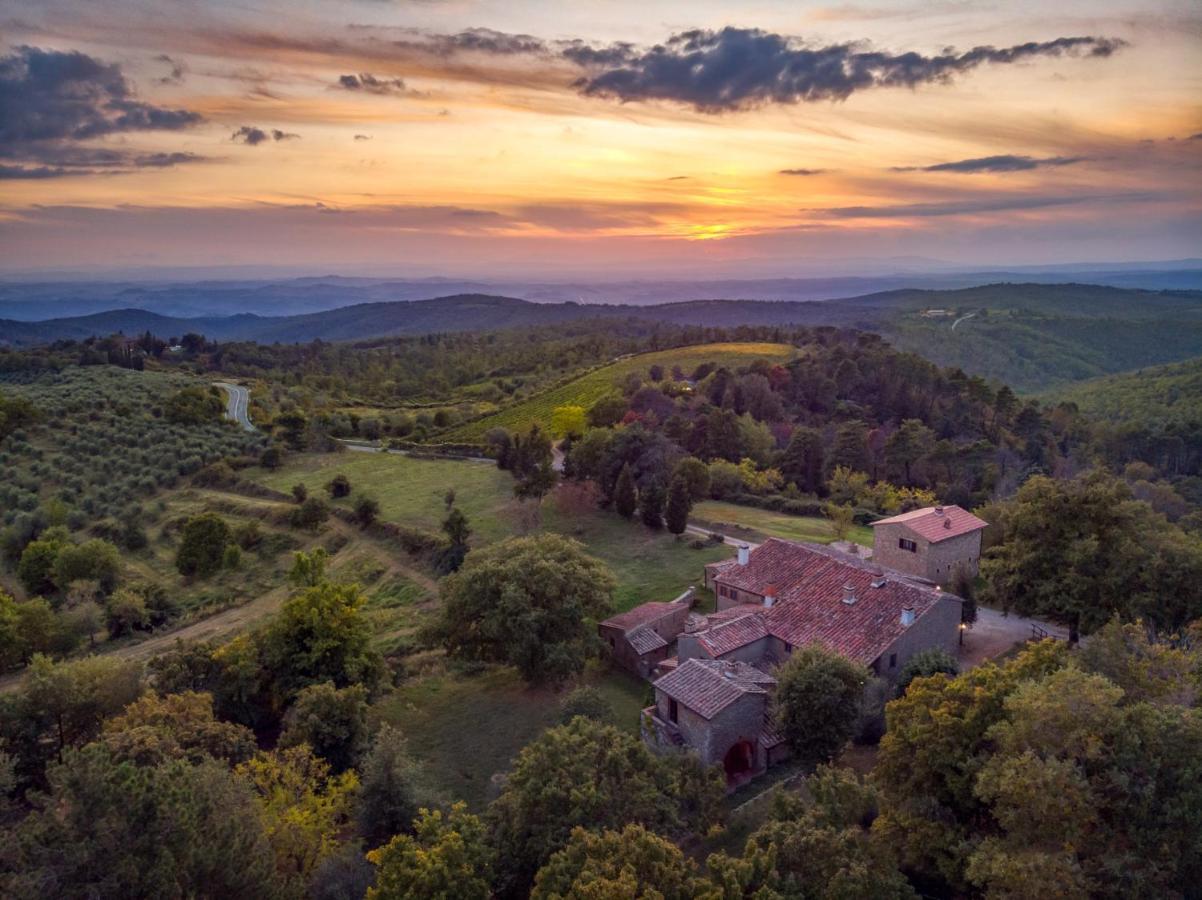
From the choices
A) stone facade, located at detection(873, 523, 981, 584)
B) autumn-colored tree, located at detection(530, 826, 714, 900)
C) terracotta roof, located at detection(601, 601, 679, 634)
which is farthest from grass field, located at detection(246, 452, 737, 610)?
autumn-colored tree, located at detection(530, 826, 714, 900)

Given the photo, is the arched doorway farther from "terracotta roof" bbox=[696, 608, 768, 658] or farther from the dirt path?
the dirt path

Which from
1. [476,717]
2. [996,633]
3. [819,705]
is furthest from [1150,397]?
[476,717]

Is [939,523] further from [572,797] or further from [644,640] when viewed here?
[572,797]

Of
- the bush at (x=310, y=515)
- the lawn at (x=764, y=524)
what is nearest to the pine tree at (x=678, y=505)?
the lawn at (x=764, y=524)

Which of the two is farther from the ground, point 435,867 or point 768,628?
point 435,867

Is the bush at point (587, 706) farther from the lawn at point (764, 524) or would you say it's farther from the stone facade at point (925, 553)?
the lawn at point (764, 524)

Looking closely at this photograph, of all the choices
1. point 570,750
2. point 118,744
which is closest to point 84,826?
point 118,744

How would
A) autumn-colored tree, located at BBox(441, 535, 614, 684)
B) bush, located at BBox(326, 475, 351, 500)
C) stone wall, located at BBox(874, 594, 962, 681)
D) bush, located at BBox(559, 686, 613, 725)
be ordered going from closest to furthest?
bush, located at BBox(559, 686, 613, 725), stone wall, located at BBox(874, 594, 962, 681), autumn-colored tree, located at BBox(441, 535, 614, 684), bush, located at BBox(326, 475, 351, 500)
